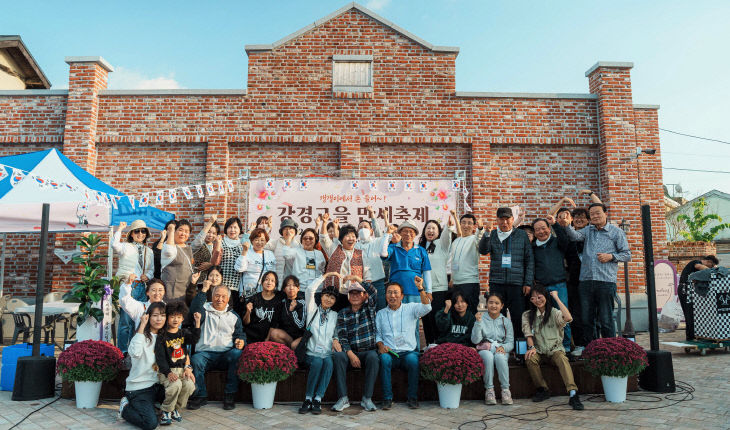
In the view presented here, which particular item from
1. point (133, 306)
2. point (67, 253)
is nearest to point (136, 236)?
point (133, 306)

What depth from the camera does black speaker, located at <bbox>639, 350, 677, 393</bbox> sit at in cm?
498

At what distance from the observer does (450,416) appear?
4332mm

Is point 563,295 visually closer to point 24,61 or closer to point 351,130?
point 351,130

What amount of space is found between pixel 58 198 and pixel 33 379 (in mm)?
2531

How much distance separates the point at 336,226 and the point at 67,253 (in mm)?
5254

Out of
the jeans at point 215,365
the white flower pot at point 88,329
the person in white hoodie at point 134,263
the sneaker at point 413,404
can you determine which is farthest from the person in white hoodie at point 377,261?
the white flower pot at point 88,329

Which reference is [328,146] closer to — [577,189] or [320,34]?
[320,34]

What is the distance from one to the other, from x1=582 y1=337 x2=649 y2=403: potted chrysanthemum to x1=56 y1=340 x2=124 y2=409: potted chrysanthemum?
4706 millimetres

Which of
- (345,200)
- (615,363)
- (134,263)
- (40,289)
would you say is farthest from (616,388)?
(40,289)

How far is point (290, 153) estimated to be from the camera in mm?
9070

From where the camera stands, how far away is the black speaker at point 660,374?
16.4 feet

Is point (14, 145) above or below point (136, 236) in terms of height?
above

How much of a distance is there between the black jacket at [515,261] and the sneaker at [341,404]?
210 cm

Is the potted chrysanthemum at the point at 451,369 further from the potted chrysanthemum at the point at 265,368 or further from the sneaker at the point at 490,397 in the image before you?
the potted chrysanthemum at the point at 265,368
